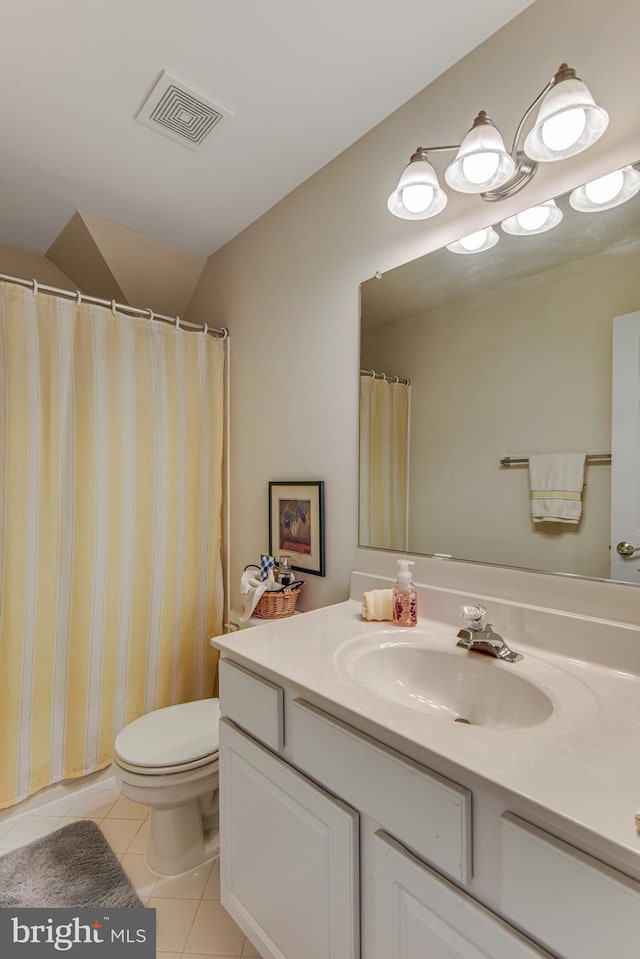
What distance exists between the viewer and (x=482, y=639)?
3.39 ft

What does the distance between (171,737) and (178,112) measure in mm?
1976

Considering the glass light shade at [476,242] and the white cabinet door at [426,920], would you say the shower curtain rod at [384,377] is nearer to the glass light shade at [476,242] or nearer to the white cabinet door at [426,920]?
the glass light shade at [476,242]

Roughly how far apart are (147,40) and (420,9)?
27.6 inches

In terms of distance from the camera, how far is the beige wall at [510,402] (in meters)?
1.04

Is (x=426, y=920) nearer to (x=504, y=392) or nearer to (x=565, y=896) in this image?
(x=565, y=896)

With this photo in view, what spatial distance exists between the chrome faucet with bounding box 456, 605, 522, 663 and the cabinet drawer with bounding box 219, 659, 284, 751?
1.44 feet

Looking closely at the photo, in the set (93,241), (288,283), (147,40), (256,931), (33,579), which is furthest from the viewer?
(93,241)

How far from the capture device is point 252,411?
2.05 metres

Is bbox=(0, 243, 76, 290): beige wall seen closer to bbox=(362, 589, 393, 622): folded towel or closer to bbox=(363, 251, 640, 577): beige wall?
bbox=(363, 251, 640, 577): beige wall

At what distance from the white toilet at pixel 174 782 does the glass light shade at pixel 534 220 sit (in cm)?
170

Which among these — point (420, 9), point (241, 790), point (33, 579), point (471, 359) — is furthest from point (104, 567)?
point (420, 9)

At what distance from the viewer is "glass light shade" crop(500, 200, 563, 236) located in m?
1.09

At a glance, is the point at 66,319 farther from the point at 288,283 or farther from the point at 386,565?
the point at 386,565

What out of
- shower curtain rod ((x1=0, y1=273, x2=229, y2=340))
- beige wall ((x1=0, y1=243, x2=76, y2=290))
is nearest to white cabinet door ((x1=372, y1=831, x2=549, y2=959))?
shower curtain rod ((x1=0, y1=273, x2=229, y2=340))
